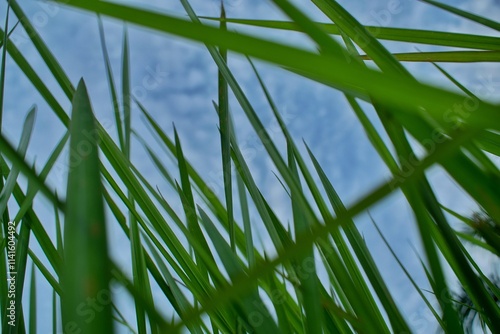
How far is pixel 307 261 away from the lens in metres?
0.37

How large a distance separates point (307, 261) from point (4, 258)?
323mm

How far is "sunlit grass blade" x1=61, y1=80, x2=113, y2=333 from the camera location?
0.46ft

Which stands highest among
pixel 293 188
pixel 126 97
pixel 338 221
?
pixel 126 97

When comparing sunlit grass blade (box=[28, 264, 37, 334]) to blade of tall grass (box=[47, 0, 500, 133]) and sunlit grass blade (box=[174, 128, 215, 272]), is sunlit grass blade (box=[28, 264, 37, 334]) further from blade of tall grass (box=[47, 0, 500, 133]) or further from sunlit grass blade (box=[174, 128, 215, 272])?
blade of tall grass (box=[47, 0, 500, 133])

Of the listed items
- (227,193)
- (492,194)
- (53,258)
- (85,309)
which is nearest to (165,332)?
(85,309)

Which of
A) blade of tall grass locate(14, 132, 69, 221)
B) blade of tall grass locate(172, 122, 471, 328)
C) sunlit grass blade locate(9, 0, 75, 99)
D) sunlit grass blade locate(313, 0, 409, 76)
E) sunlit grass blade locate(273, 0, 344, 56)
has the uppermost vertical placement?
sunlit grass blade locate(9, 0, 75, 99)

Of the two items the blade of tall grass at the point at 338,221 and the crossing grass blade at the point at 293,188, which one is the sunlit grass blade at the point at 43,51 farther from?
the blade of tall grass at the point at 338,221

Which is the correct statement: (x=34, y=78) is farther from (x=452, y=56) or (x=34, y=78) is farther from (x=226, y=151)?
(x=452, y=56)

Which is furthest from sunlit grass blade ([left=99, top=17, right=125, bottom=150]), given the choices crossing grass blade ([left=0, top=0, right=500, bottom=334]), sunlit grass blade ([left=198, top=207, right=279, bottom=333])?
sunlit grass blade ([left=198, top=207, right=279, bottom=333])

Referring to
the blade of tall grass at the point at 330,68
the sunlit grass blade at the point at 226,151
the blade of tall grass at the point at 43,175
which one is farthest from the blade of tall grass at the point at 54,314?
the blade of tall grass at the point at 330,68

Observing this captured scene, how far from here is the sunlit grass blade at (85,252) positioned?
0.14 m

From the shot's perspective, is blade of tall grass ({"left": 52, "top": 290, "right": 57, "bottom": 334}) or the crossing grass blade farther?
blade of tall grass ({"left": 52, "top": 290, "right": 57, "bottom": 334})

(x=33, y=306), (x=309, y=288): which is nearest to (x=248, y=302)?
(x=309, y=288)

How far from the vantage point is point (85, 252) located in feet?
0.47
